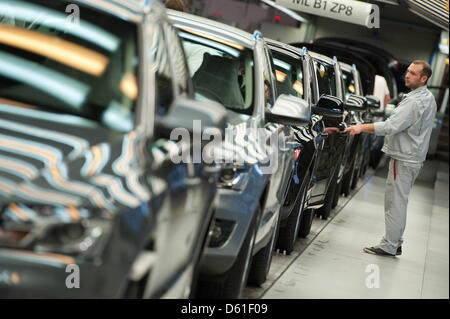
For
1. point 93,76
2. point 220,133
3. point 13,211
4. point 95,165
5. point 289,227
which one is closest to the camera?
point 13,211

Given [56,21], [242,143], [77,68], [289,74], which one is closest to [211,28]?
[242,143]

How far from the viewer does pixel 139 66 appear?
3674 mm

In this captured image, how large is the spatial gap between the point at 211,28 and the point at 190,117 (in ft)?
9.65

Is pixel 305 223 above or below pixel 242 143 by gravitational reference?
below

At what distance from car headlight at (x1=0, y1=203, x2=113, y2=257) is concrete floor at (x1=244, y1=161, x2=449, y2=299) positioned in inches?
148

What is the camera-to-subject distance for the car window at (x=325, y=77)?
10211 millimetres

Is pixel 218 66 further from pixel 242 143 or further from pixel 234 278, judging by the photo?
pixel 234 278

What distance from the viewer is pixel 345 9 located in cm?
1560

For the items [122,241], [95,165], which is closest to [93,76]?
[95,165]
